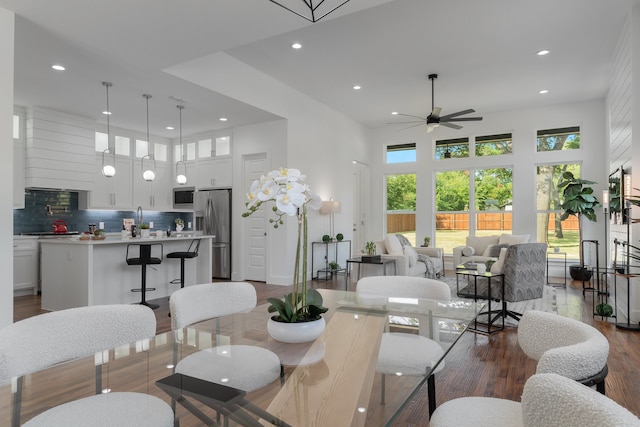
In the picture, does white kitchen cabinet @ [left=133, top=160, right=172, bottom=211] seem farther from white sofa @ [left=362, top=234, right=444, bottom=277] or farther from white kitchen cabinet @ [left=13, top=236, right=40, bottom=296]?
white sofa @ [left=362, top=234, right=444, bottom=277]

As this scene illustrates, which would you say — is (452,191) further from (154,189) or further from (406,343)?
(406,343)

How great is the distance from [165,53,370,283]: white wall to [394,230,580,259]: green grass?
2104mm

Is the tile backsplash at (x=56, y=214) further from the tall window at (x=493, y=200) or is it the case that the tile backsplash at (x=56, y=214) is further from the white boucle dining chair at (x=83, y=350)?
the tall window at (x=493, y=200)

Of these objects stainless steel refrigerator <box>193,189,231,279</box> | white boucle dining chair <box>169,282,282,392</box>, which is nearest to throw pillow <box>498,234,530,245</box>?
stainless steel refrigerator <box>193,189,231,279</box>

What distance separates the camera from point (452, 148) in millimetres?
9156

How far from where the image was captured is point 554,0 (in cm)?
409

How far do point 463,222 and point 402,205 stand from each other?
4.90 feet

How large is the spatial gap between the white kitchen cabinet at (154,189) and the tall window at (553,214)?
795 centimetres

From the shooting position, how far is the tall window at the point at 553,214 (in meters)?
8.02

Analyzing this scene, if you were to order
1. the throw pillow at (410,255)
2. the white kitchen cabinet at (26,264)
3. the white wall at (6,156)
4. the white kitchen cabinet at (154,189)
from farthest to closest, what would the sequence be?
the white kitchen cabinet at (154,189) → the throw pillow at (410,255) → the white kitchen cabinet at (26,264) → the white wall at (6,156)

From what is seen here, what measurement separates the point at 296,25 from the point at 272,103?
297 centimetres

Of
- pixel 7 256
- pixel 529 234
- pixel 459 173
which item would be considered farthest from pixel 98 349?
pixel 459 173

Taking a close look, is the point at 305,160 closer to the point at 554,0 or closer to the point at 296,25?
the point at 296,25

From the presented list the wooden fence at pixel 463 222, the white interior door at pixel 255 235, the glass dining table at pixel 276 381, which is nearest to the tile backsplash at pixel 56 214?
the white interior door at pixel 255 235
